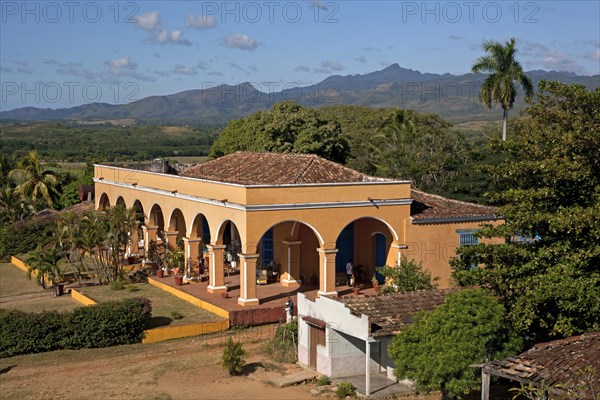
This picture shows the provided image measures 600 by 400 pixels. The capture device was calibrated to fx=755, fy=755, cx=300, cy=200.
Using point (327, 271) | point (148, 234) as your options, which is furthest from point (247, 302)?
→ point (148, 234)

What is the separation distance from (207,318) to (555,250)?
10848mm

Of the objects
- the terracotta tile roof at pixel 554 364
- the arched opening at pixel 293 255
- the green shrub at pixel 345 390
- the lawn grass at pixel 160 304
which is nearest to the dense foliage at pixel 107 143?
the lawn grass at pixel 160 304

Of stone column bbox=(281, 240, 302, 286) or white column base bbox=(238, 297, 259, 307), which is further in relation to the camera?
stone column bbox=(281, 240, 302, 286)

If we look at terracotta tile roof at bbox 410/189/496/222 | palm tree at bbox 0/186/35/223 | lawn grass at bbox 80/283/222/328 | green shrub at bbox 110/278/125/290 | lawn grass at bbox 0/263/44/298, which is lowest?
lawn grass at bbox 0/263/44/298

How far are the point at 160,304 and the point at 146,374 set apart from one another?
22.7 ft

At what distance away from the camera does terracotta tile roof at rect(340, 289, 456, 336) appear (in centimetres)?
1647

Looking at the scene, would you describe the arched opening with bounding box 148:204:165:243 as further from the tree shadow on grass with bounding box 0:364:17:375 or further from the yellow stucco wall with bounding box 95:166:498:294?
the tree shadow on grass with bounding box 0:364:17:375

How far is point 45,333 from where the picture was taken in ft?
65.3

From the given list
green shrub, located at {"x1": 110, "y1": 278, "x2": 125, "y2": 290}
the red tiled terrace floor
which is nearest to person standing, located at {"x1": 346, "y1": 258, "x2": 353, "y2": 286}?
the red tiled terrace floor

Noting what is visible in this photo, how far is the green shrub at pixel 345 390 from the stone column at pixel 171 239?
47.4ft

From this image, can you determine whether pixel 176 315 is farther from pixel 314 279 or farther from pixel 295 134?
pixel 295 134

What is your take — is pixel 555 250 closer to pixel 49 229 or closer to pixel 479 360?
pixel 479 360

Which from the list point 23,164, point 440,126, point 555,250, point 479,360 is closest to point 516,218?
point 555,250

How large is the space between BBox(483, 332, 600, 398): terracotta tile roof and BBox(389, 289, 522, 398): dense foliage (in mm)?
786
